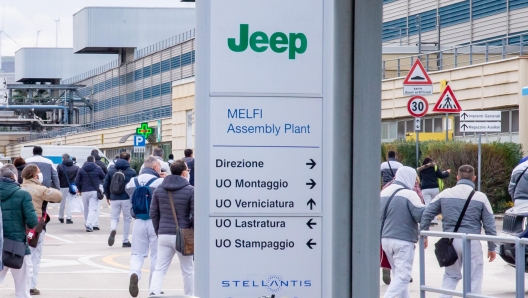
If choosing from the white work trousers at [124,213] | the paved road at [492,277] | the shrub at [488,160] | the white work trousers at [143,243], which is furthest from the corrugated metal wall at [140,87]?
the paved road at [492,277]

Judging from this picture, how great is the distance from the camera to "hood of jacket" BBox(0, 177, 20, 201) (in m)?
10.3

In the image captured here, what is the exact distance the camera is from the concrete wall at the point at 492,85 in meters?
29.1

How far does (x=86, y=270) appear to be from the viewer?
1545cm

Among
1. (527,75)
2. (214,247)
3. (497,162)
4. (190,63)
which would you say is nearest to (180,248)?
(214,247)

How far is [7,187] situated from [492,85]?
22.6 metres

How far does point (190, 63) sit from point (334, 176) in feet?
187

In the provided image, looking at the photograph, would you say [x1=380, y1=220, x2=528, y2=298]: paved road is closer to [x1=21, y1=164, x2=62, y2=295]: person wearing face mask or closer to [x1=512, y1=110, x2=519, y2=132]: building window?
[x1=21, y1=164, x2=62, y2=295]: person wearing face mask

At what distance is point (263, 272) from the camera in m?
5.11

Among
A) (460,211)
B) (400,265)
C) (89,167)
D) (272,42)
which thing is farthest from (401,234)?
(89,167)

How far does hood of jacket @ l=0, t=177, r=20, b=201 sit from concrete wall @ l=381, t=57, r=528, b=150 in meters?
20.9

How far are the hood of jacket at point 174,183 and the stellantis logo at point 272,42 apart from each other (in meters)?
5.75

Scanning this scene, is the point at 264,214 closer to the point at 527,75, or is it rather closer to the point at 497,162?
the point at 497,162

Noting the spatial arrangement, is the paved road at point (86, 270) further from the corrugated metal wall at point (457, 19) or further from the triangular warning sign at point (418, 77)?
the corrugated metal wall at point (457, 19)

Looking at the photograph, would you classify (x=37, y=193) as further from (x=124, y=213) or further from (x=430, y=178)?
(x=430, y=178)
